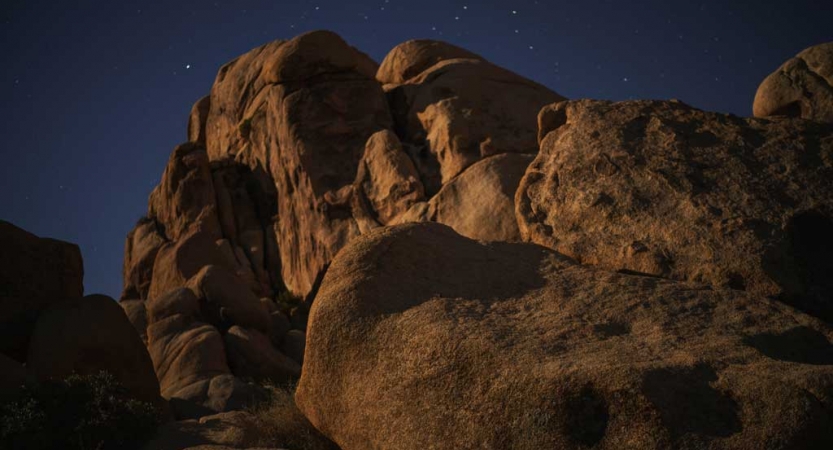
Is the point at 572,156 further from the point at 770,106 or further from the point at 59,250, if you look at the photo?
the point at 59,250

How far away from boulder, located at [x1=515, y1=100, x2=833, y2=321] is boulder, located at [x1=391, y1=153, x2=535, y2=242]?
254 centimetres

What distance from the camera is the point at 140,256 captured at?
100 feet

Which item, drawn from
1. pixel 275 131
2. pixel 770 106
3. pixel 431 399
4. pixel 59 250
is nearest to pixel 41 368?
pixel 59 250

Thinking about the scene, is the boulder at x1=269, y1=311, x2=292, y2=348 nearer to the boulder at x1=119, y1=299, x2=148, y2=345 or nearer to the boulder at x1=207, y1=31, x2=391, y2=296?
the boulder at x1=207, y1=31, x2=391, y2=296

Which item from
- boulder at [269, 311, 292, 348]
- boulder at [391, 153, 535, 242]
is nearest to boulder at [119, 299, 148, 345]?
boulder at [269, 311, 292, 348]

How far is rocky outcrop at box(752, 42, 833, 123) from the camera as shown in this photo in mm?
11391

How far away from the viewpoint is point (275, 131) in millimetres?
26875

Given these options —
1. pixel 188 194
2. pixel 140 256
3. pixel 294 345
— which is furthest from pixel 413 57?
pixel 140 256

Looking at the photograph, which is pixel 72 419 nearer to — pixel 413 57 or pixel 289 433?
pixel 289 433

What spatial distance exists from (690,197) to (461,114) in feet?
43.7

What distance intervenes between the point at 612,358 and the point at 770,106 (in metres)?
7.98

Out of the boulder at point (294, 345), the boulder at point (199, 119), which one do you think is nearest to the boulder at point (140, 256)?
the boulder at point (199, 119)

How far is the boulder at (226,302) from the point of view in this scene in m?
19.2

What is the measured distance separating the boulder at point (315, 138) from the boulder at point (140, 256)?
6.67 metres
